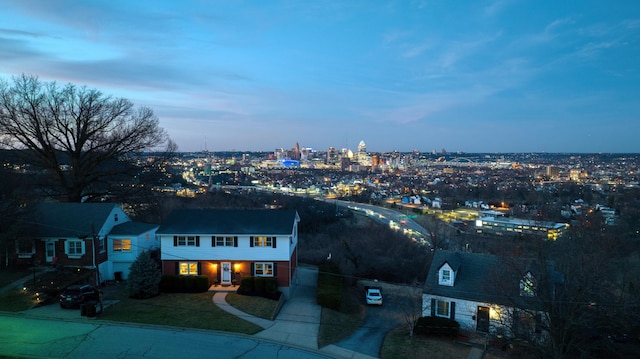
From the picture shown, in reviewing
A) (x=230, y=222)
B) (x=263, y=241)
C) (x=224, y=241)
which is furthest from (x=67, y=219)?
(x=263, y=241)

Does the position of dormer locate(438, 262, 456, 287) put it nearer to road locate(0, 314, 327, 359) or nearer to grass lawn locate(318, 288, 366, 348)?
grass lawn locate(318, 288, 366, 348)

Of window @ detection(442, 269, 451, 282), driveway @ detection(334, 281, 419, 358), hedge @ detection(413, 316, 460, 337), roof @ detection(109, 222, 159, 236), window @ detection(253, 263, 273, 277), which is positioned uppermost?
roof @ detection(109, 222, 159, 236)

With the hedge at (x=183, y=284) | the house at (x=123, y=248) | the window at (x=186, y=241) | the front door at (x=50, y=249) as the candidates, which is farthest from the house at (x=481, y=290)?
the front door at (x=50, y=249)

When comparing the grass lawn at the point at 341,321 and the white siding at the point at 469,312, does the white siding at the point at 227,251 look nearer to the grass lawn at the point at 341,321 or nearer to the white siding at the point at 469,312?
the grass lawn at the point at 341,321

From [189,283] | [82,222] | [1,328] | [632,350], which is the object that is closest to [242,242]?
[189,283]

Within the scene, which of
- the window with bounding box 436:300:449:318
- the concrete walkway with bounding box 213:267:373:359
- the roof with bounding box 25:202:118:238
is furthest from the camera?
the roof with bounding box 25:202:118:238

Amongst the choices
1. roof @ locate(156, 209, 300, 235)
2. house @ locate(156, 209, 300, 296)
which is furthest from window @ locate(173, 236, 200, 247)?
roof @ locate(156, 209, 300, 235)
